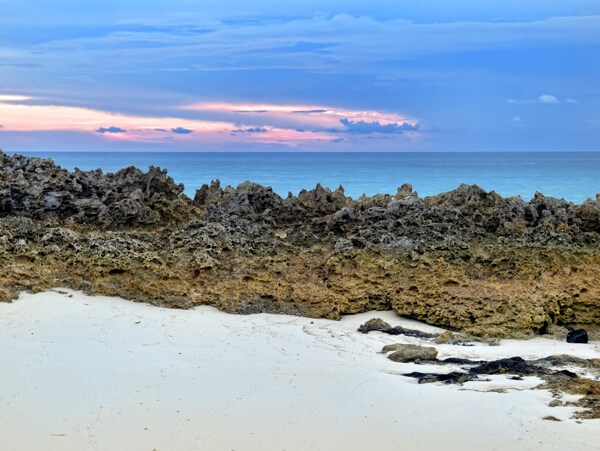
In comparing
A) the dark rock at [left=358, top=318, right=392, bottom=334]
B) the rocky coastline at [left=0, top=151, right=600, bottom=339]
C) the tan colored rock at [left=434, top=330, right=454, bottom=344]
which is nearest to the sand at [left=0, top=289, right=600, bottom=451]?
the dark rock at [left=358, top=318, right=392, bottom=334]

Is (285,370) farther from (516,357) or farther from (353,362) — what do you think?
(516,357)

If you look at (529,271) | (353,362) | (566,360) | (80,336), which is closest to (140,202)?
(80,336)

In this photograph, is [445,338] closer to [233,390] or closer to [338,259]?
[338,259]

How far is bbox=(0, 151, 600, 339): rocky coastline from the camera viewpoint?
736 cm

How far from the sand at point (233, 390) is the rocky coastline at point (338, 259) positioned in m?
0.35

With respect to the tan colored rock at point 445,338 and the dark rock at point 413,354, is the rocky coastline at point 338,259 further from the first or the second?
the dark rock at point 413,354

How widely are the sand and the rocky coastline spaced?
35 cm

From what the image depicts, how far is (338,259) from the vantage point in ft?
25.8

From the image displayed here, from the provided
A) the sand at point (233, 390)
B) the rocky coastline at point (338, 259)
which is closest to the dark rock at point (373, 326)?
the sand at point (233, 390)

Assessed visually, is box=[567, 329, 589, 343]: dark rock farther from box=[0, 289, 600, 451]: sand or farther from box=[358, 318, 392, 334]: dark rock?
box=[358, 318, 392, 334]: dark rock

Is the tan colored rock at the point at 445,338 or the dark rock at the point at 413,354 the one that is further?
the tan colored rock at the point at 445,338

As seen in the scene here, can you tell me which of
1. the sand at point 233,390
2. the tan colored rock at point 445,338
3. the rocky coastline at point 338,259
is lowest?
the sand at point 233,390

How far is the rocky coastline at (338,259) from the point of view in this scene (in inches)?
290

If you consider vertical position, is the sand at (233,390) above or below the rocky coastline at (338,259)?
below
